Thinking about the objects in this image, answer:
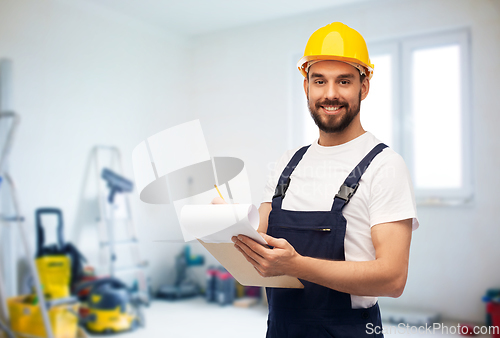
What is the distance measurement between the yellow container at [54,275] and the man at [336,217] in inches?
79.6

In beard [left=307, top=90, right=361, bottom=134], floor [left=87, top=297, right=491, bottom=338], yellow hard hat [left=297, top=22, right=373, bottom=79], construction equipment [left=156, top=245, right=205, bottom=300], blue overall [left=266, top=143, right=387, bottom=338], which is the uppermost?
yellow hard hat [left=297, top=22, right=373, bottom=79]

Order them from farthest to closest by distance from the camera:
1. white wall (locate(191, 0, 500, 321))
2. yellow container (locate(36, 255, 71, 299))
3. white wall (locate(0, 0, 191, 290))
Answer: white wall (locate(191, 0, 500, 321)) < white wall (locate(0, 0, 191, 290)) < yellow container (locate(36, 255, 71, 299))

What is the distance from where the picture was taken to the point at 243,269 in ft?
3.11

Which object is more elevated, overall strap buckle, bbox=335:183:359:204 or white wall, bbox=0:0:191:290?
white wall, bbox=0:0:191:290

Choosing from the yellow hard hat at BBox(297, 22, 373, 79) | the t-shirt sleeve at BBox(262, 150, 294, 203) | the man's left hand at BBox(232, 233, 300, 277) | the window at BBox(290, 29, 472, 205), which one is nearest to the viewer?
the man's left hand at BBox(232, 233, 300, 277)

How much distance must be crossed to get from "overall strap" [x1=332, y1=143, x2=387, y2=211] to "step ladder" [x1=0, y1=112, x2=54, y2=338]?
7.16 feet

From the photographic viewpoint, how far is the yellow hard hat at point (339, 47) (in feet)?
3.35

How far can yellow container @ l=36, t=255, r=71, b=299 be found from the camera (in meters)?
2.60

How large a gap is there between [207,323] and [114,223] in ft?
3.60

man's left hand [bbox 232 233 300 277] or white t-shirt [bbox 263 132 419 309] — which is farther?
white t-shirt [bbox 263 132 419 309]

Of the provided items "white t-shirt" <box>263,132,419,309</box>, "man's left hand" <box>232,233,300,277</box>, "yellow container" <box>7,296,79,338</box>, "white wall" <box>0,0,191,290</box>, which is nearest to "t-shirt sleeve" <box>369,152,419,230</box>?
"white t-shirt" <box>263,132,419,309</box>

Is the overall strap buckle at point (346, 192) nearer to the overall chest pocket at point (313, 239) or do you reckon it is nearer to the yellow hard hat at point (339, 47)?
the overall chest pocket at point (313, 239)

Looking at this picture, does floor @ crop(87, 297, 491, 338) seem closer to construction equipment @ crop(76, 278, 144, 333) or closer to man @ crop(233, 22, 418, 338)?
construction equipment @ crop(76, 278, 144, 333)

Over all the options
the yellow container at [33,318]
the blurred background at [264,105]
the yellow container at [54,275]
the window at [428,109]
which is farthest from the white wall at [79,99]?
the window at [428,109]
